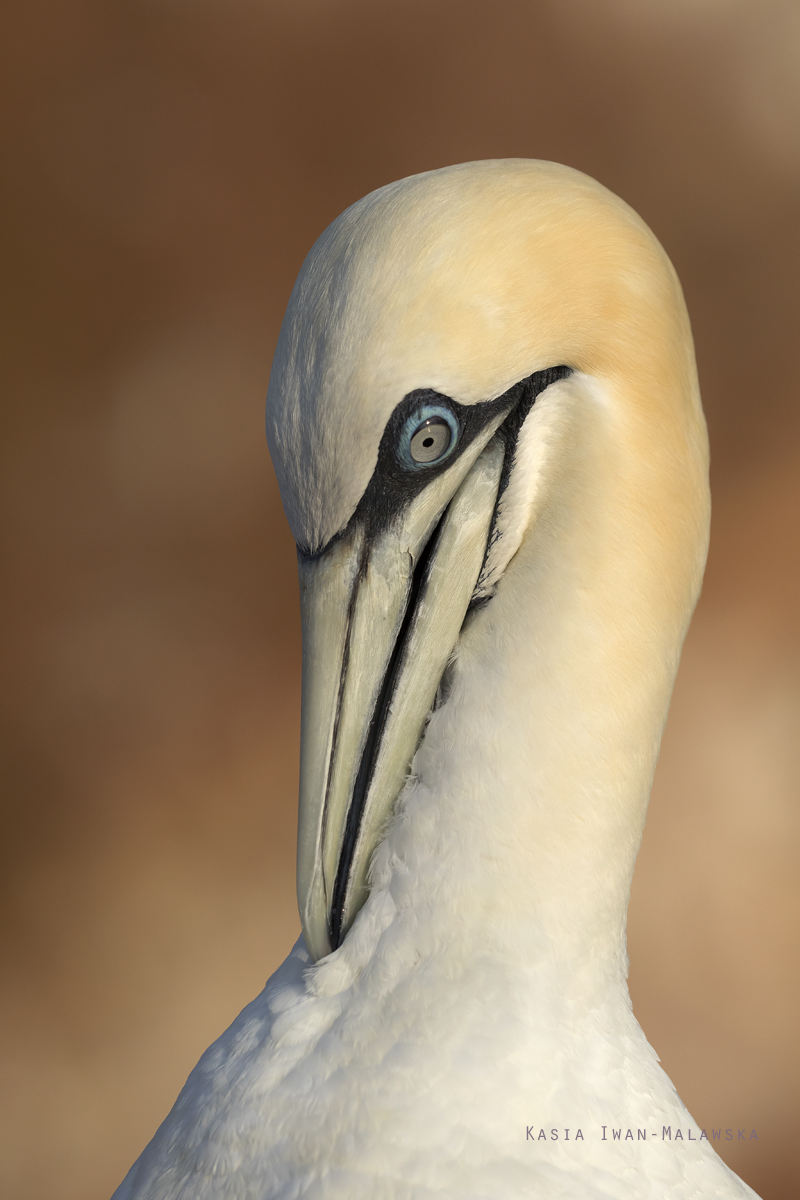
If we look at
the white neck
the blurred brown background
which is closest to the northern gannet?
the white neck

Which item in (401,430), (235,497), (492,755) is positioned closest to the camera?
(401,430)

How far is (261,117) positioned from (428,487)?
2.11 m

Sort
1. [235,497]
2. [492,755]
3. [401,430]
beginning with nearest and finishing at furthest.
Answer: [401,430] → [492,755] → [235,497]

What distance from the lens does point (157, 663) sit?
9.05ft

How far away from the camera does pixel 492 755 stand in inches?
34.8

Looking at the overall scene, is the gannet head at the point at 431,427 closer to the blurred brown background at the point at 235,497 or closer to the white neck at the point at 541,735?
the white neck at the point at 541,735

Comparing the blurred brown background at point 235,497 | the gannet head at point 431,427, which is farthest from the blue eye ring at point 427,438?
the blurred brown background at point 235,497

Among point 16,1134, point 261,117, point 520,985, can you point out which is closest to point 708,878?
point 16,1134

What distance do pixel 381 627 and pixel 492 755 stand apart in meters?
0.15

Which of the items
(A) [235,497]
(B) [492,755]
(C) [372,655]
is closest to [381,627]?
(C) [372,655]

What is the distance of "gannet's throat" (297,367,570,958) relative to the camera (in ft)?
2.71

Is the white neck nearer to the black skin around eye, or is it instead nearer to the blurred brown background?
the black skin around eye

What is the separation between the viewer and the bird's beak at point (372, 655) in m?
0.83

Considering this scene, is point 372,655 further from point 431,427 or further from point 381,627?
point 431,427
